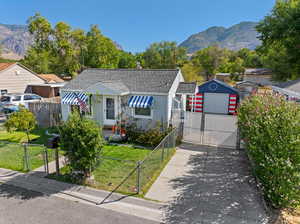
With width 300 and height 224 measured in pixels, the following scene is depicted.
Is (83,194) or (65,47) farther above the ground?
(65,47)

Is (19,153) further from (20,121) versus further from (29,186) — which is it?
(29,186)

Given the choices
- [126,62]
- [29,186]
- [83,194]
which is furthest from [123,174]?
[126,62]

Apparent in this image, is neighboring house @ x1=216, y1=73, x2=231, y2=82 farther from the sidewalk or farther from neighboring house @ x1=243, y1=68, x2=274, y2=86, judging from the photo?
the sidewalk

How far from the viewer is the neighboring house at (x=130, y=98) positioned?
1215 centimetres

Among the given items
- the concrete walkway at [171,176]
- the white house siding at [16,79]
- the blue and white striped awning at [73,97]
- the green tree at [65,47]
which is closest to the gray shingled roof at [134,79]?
the blue and white striped awning at [73,97]

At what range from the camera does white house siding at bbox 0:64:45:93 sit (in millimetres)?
24641

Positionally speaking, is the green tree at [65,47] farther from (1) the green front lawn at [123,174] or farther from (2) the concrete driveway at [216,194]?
(2) the concrete driveway at [216,194]

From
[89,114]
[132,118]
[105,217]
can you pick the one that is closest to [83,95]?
[89,114]

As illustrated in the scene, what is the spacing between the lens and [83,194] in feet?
21.4

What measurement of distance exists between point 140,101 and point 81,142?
6096mm

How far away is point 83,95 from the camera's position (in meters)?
13.6

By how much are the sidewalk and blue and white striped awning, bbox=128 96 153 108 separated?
6.22 m

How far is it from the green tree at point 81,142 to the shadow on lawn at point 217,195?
10.6 ft

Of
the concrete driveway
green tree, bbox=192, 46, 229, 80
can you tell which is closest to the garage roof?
the concrete driveway
